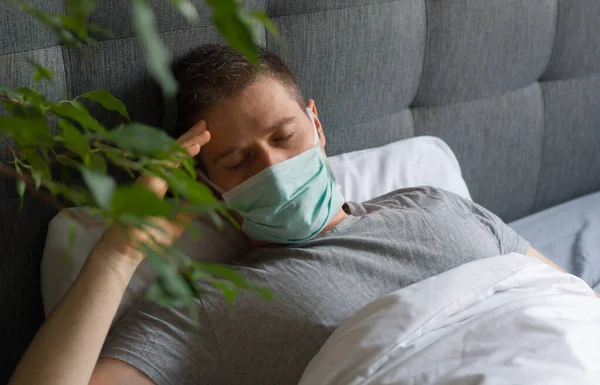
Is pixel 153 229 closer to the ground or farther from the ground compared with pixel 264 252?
farther from the ground

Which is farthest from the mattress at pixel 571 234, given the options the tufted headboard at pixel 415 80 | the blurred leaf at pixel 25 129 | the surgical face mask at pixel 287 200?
the blurred leaf at pixel 25 129

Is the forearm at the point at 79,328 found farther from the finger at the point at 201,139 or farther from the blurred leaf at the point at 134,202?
the blurred leaf at the point at 134,202

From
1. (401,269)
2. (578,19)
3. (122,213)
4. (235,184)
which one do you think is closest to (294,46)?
(235,184)

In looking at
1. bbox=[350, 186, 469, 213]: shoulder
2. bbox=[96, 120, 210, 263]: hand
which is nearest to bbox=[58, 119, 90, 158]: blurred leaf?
bbox=[96, 120, 210, 263]: hand

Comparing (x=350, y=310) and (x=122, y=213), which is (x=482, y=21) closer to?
(x=350, y=310)

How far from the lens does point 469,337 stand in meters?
1.04

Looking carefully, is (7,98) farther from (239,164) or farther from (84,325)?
(239,164)

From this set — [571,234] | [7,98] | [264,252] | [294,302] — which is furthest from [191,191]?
[571,234]

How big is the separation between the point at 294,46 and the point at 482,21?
0.53m

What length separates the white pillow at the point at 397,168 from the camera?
5.10ft

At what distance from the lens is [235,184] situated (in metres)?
1.27

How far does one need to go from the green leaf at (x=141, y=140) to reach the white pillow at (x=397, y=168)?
1.07 metres

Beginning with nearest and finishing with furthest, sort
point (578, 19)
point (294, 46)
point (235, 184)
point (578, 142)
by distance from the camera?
point (235, 184), point (294, 46), point (578, 19), point (578, 142)

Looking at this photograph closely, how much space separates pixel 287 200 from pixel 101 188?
2.73ft
